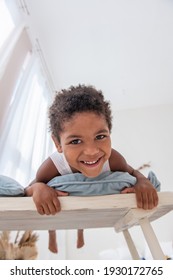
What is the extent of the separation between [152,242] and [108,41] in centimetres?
167

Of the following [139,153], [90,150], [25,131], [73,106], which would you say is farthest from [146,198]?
[139,153]

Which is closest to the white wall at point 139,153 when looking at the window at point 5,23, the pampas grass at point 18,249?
the pampas grass at point 18,249

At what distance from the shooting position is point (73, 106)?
576 millimetres

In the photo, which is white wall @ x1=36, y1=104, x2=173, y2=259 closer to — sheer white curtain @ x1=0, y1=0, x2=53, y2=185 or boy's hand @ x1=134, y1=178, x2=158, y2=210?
sheer white curtain @ x1=0, y1=0, x2=53, y2=185

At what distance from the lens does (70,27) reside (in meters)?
1.75

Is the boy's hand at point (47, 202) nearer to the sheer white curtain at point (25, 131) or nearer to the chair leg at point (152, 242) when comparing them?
the chair leg at point (152, 242)

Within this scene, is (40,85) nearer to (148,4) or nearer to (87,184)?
(148,4)

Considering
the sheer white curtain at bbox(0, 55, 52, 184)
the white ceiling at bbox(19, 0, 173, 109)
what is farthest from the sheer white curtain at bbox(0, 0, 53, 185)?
the white ceiling at bbox(19, 0, 173, 109)

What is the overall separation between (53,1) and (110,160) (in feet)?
4.41

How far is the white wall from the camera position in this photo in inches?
78.7

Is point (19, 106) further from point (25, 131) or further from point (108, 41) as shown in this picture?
point (108, 41)

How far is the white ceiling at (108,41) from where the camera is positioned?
1621 millimetres

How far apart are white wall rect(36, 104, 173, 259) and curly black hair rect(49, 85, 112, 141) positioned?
4.95 ft

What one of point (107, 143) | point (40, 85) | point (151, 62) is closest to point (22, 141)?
point (40, 85)
